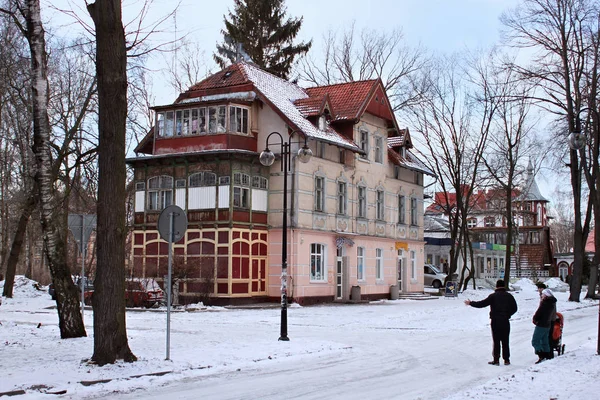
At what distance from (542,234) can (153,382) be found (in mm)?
90720

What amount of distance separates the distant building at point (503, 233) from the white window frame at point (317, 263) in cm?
3916

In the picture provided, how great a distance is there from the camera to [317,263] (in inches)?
1399

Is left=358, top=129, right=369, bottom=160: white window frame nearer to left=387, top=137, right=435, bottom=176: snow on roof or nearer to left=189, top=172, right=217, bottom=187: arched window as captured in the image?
left=387, top=137, right=435, bottom=176: snow on roof

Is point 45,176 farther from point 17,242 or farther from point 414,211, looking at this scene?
point 414,211

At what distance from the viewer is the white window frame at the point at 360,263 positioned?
38812 mm

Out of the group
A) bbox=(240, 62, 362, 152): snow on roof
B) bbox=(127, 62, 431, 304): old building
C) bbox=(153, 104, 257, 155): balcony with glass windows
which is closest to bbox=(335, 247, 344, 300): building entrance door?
bbox=(127, 62, 431, 304): old building

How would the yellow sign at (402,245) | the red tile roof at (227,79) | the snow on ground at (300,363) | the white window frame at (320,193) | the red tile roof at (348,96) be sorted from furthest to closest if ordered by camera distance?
the yellow sign at (402,245) → the red tile roof at (348,96) → the white window frame at (320,193) → the red tile roof at (227,79) → the snow on ground at (300,363)

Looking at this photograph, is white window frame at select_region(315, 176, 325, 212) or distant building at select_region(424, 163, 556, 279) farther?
distant building at select_region(424, 163, 556, 279)

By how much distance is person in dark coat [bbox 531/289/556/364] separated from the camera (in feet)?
46.9

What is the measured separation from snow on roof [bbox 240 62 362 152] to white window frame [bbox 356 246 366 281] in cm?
565

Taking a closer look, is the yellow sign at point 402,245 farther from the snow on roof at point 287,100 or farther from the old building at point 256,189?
the snow on roof at point 287,100

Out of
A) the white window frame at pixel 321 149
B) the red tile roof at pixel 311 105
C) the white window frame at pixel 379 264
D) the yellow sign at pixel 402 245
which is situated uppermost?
the red tile roof at pixel 311 105

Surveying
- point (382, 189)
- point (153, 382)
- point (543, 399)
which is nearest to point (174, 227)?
point (153, 382)

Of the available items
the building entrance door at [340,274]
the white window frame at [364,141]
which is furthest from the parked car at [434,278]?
the building entrance door at [340,274]
